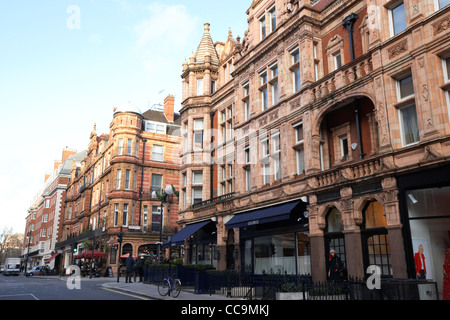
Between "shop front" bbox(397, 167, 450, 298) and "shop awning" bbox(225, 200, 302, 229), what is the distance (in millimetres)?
5051

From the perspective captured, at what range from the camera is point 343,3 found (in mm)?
17219

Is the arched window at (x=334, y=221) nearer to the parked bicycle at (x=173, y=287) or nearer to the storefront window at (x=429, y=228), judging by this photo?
the storefront window at (x=429, y=228)

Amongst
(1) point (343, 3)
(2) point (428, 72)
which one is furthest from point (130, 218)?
(2) point (428, 72)

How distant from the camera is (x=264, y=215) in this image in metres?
18.2

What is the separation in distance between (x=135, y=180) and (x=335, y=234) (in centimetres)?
3206

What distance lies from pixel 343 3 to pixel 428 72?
6.21 metres

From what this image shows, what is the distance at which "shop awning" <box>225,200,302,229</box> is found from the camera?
1697 centimetres

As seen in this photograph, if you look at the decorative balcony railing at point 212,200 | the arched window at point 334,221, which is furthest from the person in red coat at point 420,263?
the decorative balcony railing at point 212,200

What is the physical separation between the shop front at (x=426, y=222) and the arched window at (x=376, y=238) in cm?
121

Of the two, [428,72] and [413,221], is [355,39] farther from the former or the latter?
[413,221]

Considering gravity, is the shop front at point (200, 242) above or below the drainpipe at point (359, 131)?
below

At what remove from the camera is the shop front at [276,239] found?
56.7 feet

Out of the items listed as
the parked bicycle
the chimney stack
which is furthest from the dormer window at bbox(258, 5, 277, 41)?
the chimney stack

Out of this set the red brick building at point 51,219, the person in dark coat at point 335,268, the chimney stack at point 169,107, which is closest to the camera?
the person in dark coat at point 335,268
